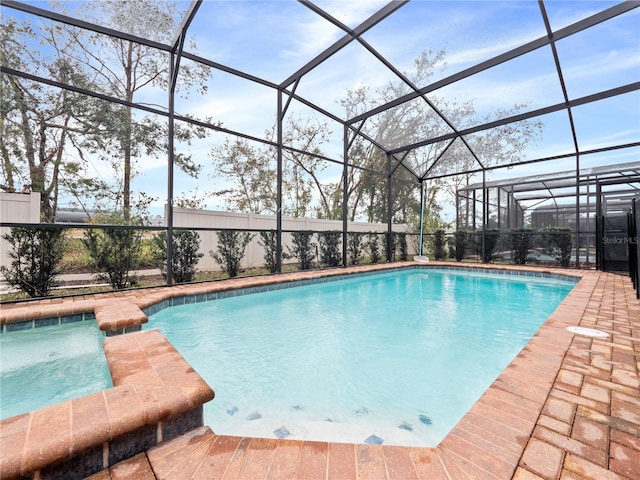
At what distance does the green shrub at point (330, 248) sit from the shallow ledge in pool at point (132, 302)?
1.07 meters

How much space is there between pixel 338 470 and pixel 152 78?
9.80m

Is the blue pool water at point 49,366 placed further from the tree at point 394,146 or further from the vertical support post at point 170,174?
the tree at point 394,146

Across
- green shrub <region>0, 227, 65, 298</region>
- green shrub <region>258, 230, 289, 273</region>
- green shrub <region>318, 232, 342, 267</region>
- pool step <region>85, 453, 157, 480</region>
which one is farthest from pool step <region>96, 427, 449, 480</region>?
green shrub <region>318, 232, 342, 267</region>

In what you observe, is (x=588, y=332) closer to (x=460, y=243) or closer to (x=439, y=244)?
(x=460, y=243)

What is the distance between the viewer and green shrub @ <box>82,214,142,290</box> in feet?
16.1

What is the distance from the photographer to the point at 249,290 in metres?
5.55

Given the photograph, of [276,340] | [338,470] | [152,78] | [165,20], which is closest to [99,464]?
[338,470]

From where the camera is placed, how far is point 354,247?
376 inches

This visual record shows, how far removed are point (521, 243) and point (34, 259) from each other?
481 inches

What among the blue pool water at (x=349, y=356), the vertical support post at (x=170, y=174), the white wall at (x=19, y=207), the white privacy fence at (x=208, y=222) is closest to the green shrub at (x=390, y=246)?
the white privacy fence at (x=208, y=222)

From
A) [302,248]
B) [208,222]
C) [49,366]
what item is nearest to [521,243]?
[302,248]

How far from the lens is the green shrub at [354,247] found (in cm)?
941

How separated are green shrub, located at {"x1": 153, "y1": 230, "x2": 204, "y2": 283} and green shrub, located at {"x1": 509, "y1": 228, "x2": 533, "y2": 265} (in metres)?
9.63

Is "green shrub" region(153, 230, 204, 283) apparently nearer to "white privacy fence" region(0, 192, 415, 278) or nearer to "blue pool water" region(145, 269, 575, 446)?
"white privacy fence" region(0, 192, 415, 278)
